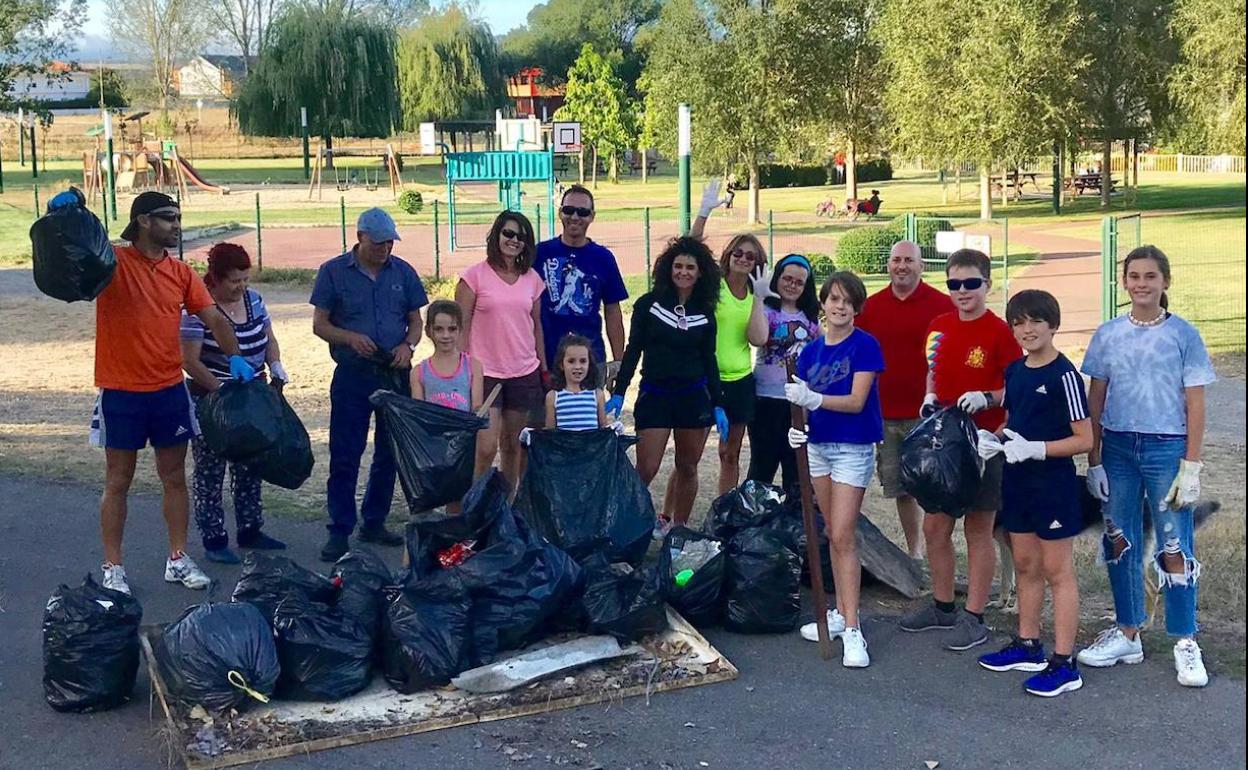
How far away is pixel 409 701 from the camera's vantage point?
4.71m

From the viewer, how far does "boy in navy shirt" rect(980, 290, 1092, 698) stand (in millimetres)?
4699

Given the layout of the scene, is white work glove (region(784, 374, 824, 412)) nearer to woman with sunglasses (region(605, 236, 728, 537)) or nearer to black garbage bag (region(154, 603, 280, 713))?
woman with sunglasses (region(605, 236, 728, 537))

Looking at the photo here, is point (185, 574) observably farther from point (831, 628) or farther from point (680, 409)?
point (831, 628)

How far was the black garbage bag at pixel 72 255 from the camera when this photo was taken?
213 inches

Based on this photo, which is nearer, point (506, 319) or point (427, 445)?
point (427, 445)

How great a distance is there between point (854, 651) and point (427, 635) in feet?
5.40

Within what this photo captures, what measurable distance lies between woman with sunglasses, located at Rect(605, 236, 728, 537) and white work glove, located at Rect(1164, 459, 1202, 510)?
217 cm

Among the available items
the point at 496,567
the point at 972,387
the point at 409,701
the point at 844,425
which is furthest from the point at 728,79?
the point at 409,701

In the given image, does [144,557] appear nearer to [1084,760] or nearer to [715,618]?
[715,618]

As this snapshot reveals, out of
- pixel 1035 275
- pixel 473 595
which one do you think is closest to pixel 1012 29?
pixel 1035 275

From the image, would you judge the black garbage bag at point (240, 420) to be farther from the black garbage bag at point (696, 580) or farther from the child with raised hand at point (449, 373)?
the black garbage bag at point (696, 580)

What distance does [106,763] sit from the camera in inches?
172

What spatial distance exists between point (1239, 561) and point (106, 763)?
17.0 feet

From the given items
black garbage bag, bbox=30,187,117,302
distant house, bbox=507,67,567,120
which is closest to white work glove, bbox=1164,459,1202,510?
black garbage bag, bbox=30,187,117,302
